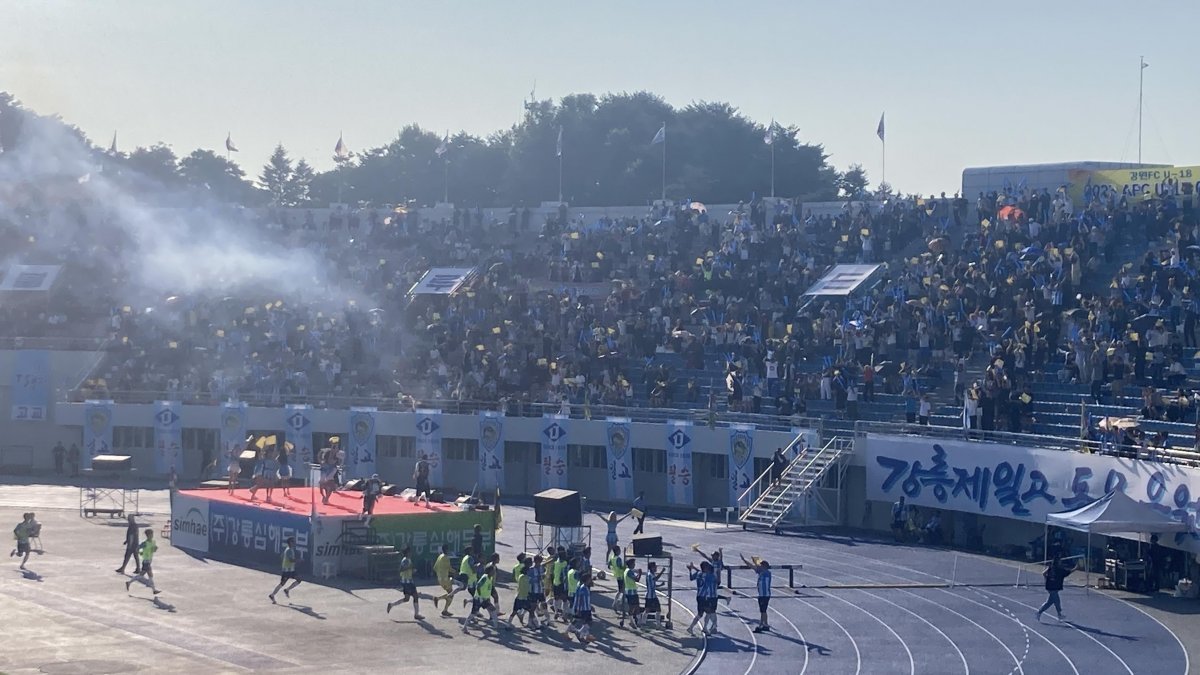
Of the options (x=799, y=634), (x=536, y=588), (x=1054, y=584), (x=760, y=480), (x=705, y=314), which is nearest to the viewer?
(x=799, y=634)

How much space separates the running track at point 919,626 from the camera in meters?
31.2

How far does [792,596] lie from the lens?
3853cm

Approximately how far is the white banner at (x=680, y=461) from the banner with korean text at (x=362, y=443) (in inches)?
495

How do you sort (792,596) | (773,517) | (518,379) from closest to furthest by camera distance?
(792,596) < (773,517) < (518,379)

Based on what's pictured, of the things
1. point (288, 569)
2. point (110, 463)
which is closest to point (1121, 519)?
point (288, 569)

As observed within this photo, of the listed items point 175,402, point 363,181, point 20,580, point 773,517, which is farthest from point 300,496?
point 363,181

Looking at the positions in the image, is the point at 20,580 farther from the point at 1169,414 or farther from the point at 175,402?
the point at 1169,414

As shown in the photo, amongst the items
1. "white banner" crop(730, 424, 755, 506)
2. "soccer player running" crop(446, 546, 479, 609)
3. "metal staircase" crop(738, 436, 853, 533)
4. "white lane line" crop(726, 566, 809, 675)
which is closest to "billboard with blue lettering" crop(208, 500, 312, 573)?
"soccer player running" crop(446, 546, 479, 609)

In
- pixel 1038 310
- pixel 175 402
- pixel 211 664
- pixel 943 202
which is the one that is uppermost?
pixel 943 202

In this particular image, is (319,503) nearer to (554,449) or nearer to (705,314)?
(554,449)

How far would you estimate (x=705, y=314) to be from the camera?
62.5m

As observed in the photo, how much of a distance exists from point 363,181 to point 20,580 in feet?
312

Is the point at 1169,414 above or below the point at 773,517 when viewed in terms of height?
above

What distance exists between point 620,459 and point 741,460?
5.03m
